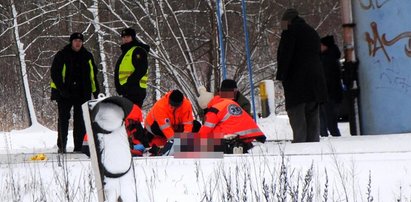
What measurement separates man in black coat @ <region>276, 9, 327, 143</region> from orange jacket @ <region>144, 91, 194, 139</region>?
1.11 m

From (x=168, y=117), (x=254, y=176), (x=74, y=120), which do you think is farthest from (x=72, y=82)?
(x=254, y=176)

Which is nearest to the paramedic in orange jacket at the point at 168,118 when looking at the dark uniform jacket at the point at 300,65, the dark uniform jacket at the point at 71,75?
the dark uniform jacket at the point at 300,65

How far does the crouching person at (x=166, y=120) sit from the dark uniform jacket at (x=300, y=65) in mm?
1109

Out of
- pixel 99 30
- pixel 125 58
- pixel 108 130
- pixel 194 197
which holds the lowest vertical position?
pixel 194 197

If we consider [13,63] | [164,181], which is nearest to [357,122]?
[164,181]

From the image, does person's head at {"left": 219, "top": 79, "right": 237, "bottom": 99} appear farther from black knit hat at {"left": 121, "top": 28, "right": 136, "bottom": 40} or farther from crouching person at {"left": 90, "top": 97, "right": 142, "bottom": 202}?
crouching person at {"left": 90, "top": 97, "right": 142, "bottom": 202}

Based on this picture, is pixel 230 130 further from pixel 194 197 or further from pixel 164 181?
pixel 194 197

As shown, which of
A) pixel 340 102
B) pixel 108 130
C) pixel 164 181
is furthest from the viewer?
pixel 340 102

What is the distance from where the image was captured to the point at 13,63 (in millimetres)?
33094

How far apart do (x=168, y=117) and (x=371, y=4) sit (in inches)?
112

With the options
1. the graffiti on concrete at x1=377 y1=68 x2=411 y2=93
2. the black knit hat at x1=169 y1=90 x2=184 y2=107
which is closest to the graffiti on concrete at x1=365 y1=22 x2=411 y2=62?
the graffiti on concrete at x1=377 y1=68 x2=411 y2=93

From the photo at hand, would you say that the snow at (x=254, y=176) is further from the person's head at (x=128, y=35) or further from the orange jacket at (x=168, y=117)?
the person's head at (x=128, y=35)

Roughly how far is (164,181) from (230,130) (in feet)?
8.41

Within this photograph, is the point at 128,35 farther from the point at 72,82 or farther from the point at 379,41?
the point at 379,41
